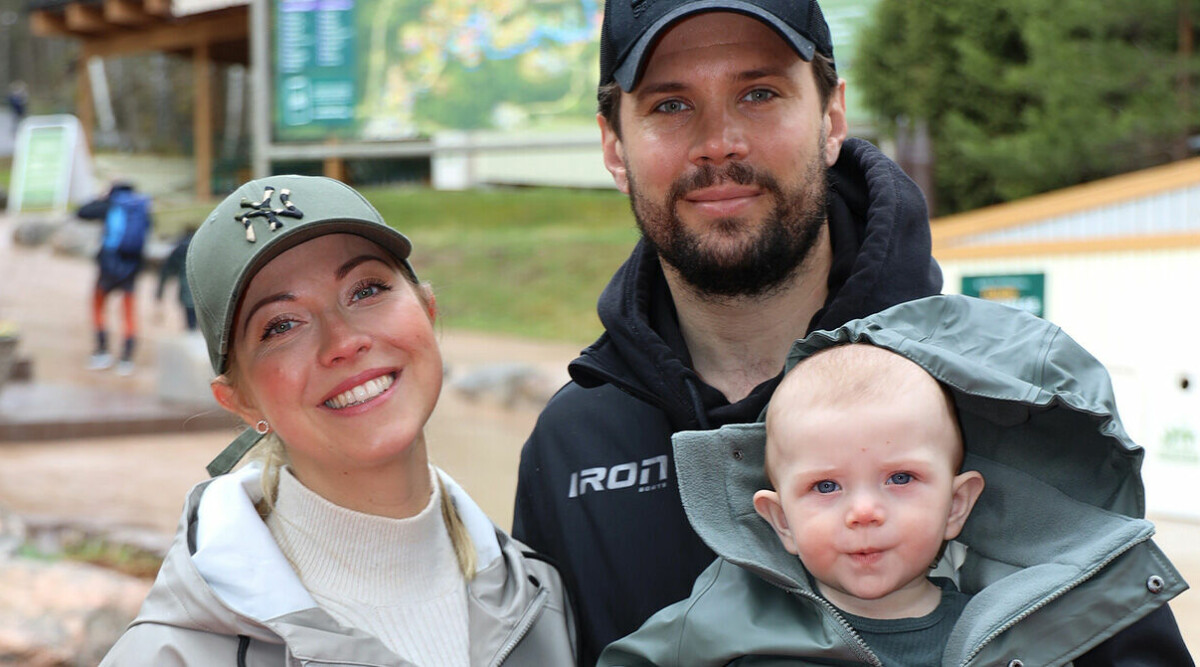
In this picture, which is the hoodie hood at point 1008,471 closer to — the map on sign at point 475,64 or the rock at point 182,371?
the map on sign at point 475,64

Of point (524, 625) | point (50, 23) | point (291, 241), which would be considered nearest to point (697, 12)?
point (291, 241)

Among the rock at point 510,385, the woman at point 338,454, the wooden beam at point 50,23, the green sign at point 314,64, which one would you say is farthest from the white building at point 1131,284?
the wooden beam at point 50,23

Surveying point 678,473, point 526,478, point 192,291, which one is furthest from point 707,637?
point 192,291

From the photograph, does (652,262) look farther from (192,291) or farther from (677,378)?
(192,291)

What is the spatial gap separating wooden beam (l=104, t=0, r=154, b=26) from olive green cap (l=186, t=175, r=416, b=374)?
1977 centimetres

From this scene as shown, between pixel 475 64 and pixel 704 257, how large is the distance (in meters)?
11.2

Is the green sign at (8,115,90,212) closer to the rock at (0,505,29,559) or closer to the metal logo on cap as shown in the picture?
the rock at (0,505,29,559)

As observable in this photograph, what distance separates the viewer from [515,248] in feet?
55.5

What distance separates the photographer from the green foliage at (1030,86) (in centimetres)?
1441

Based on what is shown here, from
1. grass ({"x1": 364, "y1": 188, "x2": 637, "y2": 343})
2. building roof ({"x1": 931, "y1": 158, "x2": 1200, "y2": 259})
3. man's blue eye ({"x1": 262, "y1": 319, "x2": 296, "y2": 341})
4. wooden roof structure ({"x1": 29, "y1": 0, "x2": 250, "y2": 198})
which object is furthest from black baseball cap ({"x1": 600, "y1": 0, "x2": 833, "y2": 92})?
wooden roof structure ({"x1": 29, "y1": 0, "x2": 250, "y2": 198})

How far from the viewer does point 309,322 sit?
2.42 meters

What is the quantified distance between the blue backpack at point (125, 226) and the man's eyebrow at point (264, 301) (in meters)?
13.0

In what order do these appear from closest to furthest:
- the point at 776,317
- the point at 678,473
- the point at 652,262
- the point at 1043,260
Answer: the point at 678,473 → the point at 776,317 → the point at 652,262 → the point at 1043,260

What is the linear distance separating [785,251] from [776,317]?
6.1 inches
